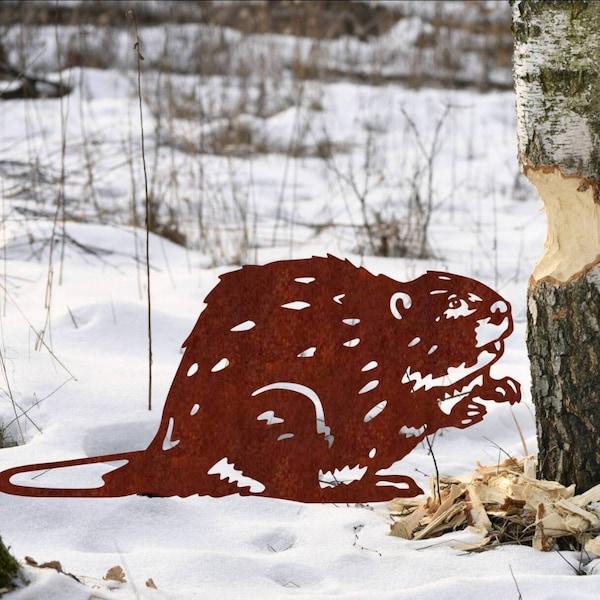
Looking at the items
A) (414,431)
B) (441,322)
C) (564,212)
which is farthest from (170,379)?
(564,212)

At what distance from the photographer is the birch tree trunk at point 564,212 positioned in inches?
63.0

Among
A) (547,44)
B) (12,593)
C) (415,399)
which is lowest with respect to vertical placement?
(12,593)

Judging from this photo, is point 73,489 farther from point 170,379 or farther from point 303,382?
point 170,379

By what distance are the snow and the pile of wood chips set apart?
0.04 m

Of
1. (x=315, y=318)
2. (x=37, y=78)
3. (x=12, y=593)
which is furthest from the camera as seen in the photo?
(x=37, y=78)

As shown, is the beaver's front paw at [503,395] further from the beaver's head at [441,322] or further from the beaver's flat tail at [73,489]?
the beaver's flat tail at [73,489]

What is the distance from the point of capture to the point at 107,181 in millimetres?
4883

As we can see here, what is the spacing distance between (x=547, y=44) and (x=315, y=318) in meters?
0.63

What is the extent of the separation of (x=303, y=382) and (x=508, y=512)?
513mm

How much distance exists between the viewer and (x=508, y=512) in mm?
1778

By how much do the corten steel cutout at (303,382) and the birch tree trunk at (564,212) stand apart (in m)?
0.13

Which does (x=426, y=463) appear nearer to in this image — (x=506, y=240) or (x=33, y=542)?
(x=33, y=542)

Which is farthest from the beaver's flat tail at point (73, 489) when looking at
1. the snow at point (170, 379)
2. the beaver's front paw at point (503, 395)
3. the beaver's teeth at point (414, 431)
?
the beaver's front paw at point (503, 395)

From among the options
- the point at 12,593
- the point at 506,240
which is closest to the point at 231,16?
the point at 506,240
